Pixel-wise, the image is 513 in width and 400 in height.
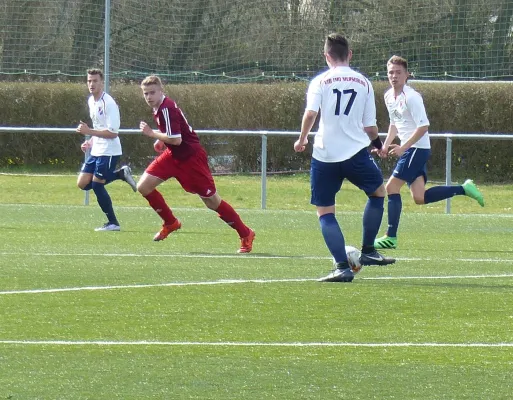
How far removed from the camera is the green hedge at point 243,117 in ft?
87.8

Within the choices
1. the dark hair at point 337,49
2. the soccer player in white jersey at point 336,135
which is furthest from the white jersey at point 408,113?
the dark hair at point 337,49

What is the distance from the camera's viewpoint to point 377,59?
93.7 feet

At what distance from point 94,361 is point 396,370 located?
1.58 meters

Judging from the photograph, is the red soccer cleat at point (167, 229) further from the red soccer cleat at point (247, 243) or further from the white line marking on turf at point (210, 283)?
the white line marking on turf at point (210, 283)

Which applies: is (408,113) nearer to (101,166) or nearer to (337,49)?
(337,49)

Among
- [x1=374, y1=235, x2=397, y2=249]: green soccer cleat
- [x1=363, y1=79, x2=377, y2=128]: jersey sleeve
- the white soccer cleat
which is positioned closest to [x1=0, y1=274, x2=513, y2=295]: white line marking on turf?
[x1=363, y1=79, x2=377, y2=128]: jersey sleeve

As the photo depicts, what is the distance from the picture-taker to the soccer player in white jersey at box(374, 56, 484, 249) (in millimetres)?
12656

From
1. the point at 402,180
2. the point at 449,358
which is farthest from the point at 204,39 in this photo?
the point at 449,358

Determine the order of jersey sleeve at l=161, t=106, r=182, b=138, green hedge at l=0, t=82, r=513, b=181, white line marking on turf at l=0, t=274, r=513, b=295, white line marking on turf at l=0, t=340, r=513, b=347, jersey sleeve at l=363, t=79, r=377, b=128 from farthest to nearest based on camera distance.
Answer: green hedge at l=0, t=82, r=513, b=181
jersey sleeve at l=161, t=106, r=182, b=138
jersey sleeve at l=363, t=79, r=377, b=128
white line marking on turf at l=0, t=274, r=513, b=295
white line marking on turf at l=0, t=340, r=513, b=347

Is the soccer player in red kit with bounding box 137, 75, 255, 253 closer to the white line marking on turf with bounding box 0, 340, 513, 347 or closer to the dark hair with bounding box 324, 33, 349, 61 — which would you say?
the dark hair with bounding box 324, 33, 349, 61

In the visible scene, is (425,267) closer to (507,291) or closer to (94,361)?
(507,291)

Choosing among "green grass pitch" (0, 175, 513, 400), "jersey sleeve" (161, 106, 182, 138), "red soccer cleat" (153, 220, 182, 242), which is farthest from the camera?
"red soccer cleat" (153, 220, 182, 242)

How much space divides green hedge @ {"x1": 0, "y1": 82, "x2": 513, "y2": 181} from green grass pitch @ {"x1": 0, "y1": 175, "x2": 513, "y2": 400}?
12.0 metres

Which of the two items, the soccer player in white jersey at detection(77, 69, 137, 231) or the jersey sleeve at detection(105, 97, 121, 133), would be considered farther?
the jersey sleeve at detection(105, 97, 121, 133)
